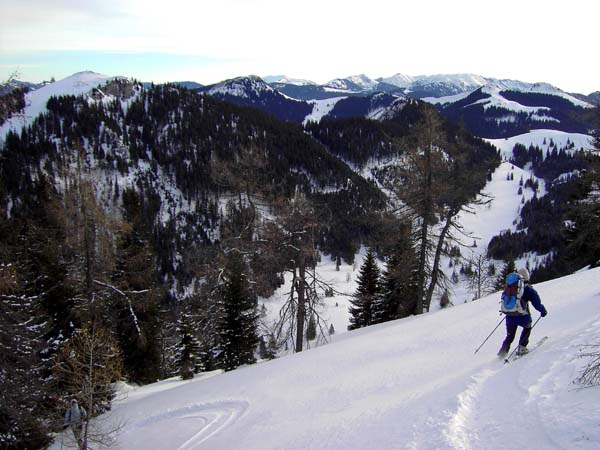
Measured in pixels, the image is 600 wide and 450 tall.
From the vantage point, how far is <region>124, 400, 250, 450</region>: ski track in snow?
9.80 meters

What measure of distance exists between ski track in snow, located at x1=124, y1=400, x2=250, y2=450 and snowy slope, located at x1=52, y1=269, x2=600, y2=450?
1.6 inches

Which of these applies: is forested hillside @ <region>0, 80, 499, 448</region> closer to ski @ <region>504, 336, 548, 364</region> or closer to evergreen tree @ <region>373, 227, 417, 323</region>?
evergreen tree @ <region>373, 227, 417, 323</region>

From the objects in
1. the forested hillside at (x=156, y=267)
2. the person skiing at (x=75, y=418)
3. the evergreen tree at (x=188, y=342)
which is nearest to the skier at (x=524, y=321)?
the forested hillside at (x=156, y=267)

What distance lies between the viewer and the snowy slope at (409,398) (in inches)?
211

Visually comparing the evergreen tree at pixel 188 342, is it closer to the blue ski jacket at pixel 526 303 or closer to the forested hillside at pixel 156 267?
the forested hillside at pixel 156 267

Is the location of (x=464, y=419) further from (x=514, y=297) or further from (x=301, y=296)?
(x=301, y=296)

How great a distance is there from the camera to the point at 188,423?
35.9 feet

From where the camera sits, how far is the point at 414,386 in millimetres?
8156

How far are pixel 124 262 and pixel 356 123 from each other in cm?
17553

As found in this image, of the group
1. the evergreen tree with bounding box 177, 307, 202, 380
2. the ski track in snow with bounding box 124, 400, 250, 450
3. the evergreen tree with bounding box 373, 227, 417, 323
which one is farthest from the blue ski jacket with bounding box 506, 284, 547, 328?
the evergreen tree with bounding box 177, 307, 202, 380

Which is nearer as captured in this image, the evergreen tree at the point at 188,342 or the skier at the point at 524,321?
the skier at the point at 524,321

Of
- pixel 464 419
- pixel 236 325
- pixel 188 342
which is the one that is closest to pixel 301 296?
pixel 236 325

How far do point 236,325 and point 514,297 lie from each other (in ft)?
59.6

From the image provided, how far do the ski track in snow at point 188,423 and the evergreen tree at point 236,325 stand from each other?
10.7m
